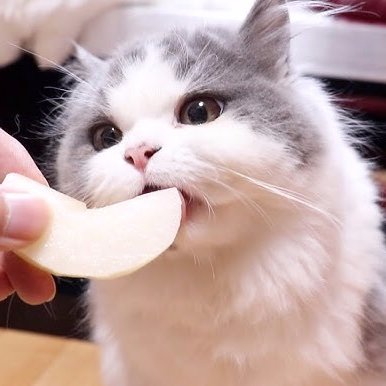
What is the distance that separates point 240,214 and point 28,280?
30 cm

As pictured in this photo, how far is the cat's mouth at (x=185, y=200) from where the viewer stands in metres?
0.76

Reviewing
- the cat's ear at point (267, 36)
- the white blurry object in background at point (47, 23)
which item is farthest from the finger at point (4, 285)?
the white blurry object in background at point (47, 23)

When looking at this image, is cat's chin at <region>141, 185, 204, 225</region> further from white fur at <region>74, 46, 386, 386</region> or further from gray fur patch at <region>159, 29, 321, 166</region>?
gray fur patch at <region>159, 29, 321, 166</region>

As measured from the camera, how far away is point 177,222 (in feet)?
2.31

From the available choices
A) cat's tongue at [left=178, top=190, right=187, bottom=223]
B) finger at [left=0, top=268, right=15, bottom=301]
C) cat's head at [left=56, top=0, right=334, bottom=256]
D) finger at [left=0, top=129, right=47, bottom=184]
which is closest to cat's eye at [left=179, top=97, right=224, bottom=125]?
cat's head at [left=56, top=0, right=334, bottom=256]

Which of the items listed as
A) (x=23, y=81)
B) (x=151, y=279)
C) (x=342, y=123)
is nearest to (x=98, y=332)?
(x=151, y=279)

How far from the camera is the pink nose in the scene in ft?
2.46

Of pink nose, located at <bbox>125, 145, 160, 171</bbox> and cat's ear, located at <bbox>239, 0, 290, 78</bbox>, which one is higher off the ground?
cat's ear, located at <bbox>239, 0, 290, 78</bbox>

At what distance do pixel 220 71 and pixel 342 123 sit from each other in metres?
0.28

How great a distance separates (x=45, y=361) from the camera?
1.42 meters

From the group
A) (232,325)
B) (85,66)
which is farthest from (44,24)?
(232,325)

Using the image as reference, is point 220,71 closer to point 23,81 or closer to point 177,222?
point 177,222

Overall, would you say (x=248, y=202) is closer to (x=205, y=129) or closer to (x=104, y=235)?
(x=205, y=129)

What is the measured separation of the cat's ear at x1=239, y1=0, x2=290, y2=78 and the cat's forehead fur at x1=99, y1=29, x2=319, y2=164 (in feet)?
0.04
